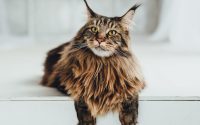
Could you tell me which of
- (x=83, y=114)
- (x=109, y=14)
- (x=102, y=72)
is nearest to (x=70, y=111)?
(x=83, y=114)

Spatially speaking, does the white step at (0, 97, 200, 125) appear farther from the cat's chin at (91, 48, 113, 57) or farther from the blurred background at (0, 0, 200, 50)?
the blurred background at (0, 0, 200, 50)

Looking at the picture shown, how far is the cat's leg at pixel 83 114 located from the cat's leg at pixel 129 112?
3.2 inches

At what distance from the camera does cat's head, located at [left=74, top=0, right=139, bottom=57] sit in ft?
3.12

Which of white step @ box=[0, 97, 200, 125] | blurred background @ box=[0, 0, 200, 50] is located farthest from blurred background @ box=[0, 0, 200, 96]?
white step @ box=[0, 97, 200, 125]

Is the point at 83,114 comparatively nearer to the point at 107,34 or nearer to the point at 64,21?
the point at 107,34

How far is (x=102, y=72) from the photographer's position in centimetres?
99

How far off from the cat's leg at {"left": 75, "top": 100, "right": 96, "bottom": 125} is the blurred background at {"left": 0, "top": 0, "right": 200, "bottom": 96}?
22 centimetres

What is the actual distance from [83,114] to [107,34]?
0.24 m

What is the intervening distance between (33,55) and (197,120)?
A: 58 centimetres

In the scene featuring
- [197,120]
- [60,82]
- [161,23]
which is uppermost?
[161,23]

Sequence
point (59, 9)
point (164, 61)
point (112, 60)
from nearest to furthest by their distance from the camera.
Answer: point (112, 60) → point (164, 61) → point (59, 9)

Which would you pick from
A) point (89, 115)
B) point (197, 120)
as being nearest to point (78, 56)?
point (89, 115)

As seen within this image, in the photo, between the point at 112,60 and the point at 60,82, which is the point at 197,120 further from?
the point at 60,82

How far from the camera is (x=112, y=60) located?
3.21 ft
